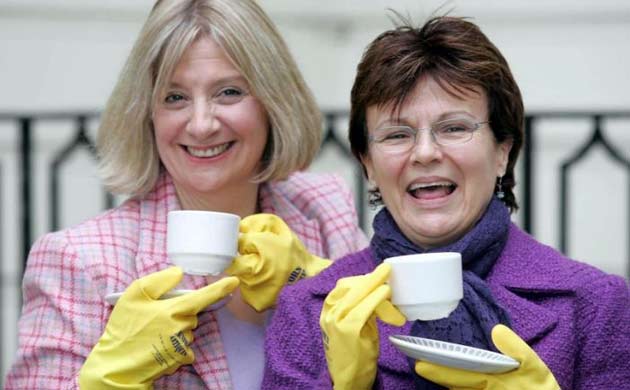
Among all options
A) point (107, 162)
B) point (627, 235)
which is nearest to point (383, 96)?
point (107, 162)

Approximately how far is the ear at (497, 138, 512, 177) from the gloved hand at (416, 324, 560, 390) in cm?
47

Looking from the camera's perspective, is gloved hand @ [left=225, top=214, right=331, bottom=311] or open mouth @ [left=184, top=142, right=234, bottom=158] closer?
gloved hand @ [left=225, top=214, right=331, bottom=311]

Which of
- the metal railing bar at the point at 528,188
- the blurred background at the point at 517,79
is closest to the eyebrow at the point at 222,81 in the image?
the metal railing bar at the point at 528,188

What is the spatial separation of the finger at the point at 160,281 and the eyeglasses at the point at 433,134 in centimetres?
46

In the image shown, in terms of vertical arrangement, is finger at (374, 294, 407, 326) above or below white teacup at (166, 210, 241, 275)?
below

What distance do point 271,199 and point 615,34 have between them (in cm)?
256

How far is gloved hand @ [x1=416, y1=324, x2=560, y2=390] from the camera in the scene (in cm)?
231

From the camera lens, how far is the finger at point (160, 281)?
8.52ft

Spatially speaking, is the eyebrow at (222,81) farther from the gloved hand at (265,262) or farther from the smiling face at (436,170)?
the smiling face at (436,170)

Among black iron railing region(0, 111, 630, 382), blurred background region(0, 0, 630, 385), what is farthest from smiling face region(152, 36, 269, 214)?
blurred background region(0, 0, 630, 385)

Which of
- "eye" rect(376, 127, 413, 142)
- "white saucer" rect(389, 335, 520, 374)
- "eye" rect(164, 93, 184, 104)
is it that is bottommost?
"white saucer" rect(389, 335, 520, 374)

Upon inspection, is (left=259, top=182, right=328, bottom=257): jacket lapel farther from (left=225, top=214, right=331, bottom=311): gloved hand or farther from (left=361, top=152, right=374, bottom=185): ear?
(left=361, top=152, right=374, bottom=185): ear

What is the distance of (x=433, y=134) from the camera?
2.58 meters

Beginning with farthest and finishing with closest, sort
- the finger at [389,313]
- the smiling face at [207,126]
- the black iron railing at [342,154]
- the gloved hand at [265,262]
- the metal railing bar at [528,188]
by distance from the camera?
the metal railing bar at [528,188], the black iron railing at [342,154], the smiling face at [207,126], the gloved hand at [265,262], the finger at [389,313]
